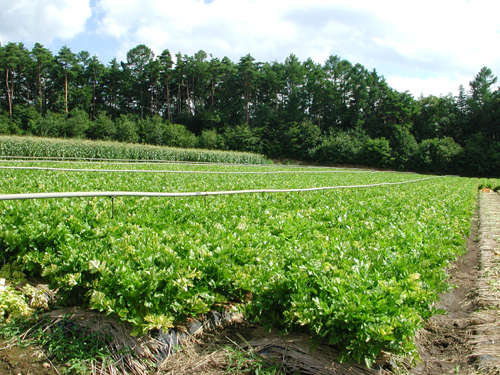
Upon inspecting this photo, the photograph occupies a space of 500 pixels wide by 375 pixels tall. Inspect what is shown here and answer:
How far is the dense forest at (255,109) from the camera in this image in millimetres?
54406

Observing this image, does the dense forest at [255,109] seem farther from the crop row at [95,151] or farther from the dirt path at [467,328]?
the dirt path at [467,328]

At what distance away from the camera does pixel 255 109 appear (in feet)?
251

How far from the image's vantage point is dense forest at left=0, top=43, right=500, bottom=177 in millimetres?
54406

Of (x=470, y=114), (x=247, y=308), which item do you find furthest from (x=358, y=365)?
(x=470, y=114)

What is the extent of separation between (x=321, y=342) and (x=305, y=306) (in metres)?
0.45

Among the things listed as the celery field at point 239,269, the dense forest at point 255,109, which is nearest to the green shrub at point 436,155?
the dense forest at point 255,109

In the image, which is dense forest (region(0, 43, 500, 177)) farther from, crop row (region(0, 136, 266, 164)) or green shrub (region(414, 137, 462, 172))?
crop row (region(0, 136, 266, 164))

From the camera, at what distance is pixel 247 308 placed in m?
3.41

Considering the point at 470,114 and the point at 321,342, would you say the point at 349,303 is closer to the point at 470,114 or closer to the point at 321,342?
the point at 321,342

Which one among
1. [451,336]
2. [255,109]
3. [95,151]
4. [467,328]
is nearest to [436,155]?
[255,109]

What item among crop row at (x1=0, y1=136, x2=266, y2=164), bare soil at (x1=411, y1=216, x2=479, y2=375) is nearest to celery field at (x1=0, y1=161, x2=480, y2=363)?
bare soil at (x1=411, y1=216, x2=479, y2=375)

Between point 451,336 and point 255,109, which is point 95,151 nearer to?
point 451,336

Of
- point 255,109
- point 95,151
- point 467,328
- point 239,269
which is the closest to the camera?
point 239,269

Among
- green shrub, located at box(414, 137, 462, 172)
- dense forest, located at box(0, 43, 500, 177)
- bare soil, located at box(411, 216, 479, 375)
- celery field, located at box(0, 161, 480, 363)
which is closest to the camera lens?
celery field, located at box(0, 161, 480, 363)
